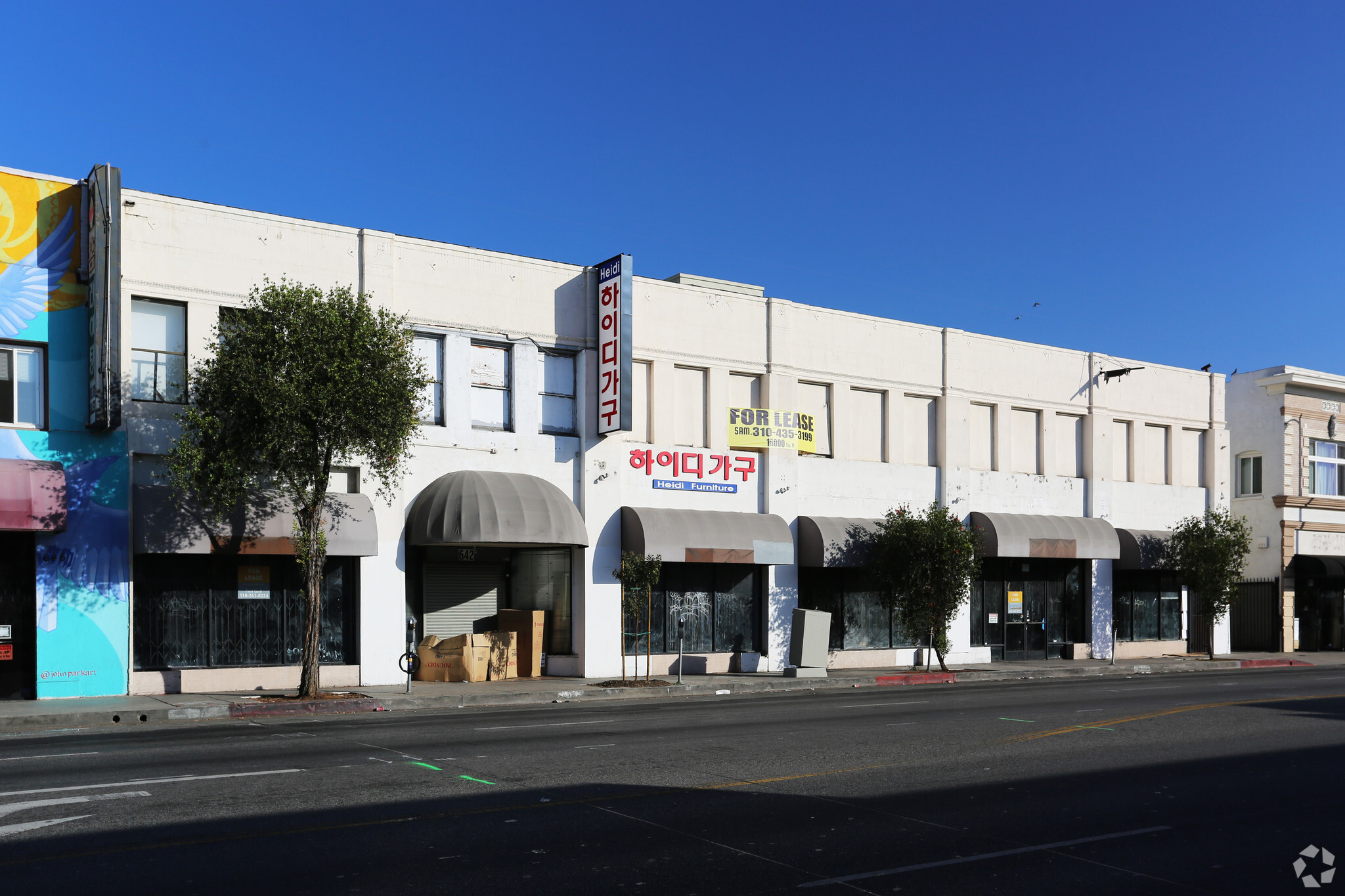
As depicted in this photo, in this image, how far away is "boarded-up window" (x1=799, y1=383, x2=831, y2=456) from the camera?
29.2 meters

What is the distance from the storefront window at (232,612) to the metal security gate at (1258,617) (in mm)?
30183

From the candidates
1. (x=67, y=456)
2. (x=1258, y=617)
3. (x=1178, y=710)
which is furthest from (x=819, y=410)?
(x=1258, y=617)

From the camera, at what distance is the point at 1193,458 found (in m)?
37.7

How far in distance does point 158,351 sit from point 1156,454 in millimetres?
29070

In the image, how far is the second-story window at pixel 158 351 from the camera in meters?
21.0

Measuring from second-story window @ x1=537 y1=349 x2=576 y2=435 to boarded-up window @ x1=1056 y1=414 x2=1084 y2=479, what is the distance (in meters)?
15.8

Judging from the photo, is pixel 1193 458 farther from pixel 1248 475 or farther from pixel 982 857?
pixel 982 857

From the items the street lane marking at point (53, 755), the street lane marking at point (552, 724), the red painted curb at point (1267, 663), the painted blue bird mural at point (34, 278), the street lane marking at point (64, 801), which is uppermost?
the painted blue bird mural at point (34, 278)

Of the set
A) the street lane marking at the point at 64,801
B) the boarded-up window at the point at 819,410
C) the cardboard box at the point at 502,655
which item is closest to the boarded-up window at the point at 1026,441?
the boarded-up window at the point at 819,410

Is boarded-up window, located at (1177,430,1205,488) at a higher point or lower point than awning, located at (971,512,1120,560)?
higher

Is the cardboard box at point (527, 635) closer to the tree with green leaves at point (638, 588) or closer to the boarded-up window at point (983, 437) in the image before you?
the tree with green leaves at point (638, 588)

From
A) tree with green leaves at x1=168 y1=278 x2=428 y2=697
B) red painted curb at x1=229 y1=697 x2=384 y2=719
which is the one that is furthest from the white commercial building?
red painted curb at x1=229 y1=697 x2=384 y2=719

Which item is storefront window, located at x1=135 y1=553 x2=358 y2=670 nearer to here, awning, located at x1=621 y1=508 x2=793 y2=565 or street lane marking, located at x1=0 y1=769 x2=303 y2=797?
awning, located at x1=621 y1=508 x2=793 y2=565

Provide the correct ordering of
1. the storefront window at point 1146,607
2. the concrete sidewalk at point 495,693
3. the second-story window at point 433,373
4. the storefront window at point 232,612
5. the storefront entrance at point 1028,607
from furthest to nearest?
the storefront window at point 1146,607
the storefront entrance at point 1028,607
the second-story window at point 433,373
the storefront window at point 232,612
the concrete sidewalk at point 495,693
